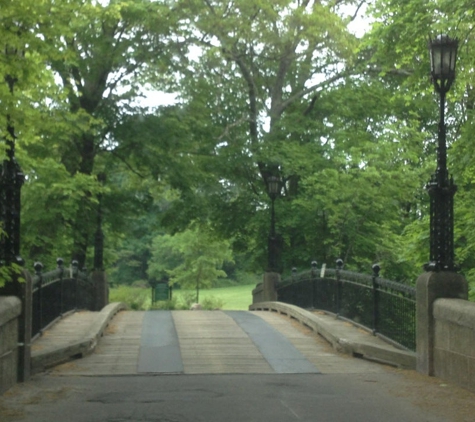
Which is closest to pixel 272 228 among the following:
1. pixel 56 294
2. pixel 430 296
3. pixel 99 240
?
pixel 99 240

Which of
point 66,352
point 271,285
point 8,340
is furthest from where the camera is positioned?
point 271,285

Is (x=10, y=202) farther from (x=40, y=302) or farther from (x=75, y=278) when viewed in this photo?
(x=75, y=278)

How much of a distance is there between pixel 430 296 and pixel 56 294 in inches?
340

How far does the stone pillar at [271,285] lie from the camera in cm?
2877

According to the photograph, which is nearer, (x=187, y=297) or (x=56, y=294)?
(x=56, y=294)

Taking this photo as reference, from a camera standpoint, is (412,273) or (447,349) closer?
(447,349)

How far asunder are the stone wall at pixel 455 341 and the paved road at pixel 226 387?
21 centimetres

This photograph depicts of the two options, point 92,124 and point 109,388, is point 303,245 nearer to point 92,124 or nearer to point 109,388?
point 92,124

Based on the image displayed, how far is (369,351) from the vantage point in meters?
13.2

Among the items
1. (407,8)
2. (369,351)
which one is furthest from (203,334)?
(407,8)

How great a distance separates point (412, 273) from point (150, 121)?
10.1 m

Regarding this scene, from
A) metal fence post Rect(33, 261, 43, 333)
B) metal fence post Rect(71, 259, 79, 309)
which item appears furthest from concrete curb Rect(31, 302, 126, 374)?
metal fence post Rect(71, 259, 79, 309)

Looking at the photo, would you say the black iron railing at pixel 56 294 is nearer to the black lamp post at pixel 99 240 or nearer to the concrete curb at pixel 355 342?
the black lamp post at pixel 99 240

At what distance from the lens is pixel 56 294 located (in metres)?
17.6
